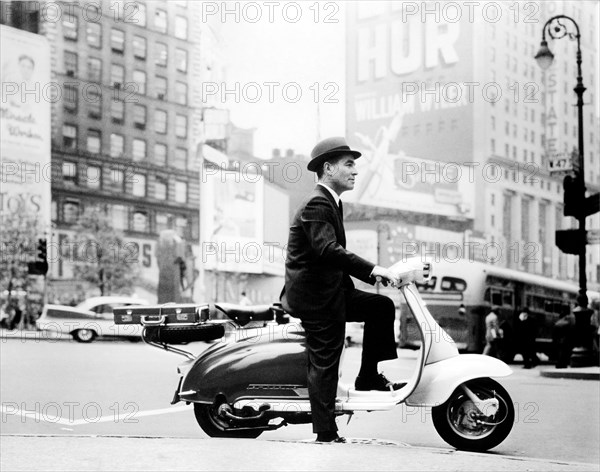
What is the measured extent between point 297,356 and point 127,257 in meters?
31.3

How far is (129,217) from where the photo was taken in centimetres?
3638

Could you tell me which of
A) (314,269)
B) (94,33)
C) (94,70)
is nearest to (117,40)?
(94,33)

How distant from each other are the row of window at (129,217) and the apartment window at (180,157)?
1.42m

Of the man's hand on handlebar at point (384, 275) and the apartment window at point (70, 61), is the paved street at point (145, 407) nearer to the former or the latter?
the man's hand on handlebar at point (384, 275)

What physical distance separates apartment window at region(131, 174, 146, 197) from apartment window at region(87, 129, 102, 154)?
5.14ft

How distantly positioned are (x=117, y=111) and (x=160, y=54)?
14673 mm

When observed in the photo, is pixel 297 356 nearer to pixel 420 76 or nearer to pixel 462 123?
pixel 420 76

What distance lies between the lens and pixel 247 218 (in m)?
9.70

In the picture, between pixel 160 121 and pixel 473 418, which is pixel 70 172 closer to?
pixel 160 121

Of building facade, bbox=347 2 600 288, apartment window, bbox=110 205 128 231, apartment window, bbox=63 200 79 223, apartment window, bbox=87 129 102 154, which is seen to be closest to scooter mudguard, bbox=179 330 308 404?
building facade, bbox=347 2 600 288

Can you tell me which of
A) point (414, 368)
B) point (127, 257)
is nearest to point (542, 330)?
point (414, 368)

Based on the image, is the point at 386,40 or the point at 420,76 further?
the point at 420,76

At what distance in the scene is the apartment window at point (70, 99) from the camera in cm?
3757

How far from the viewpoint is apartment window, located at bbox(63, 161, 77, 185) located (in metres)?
38.6
